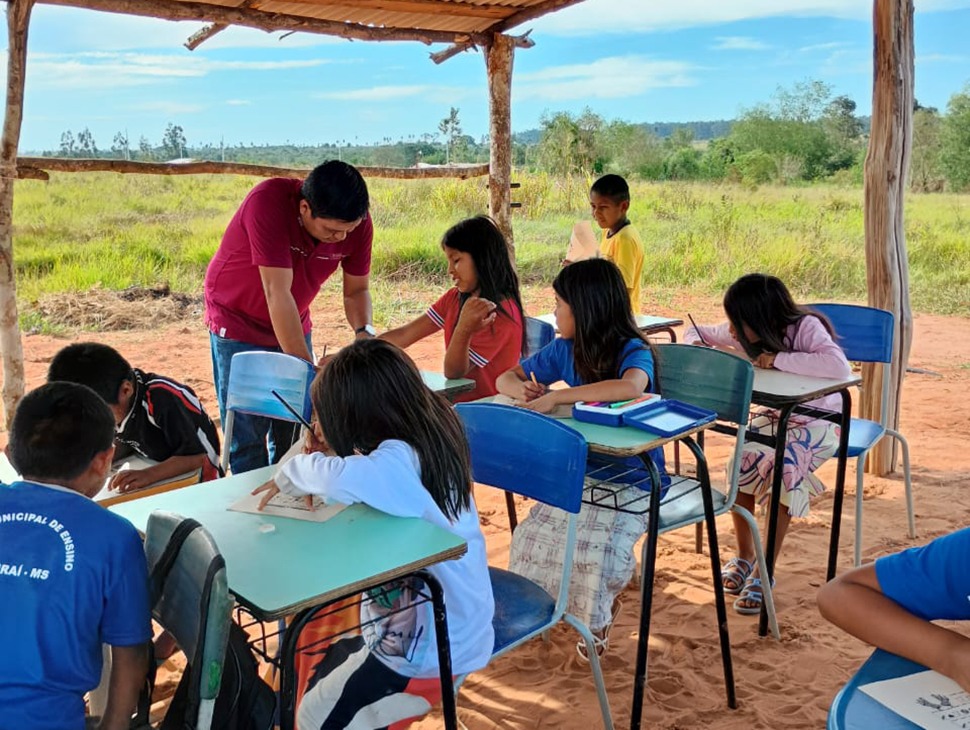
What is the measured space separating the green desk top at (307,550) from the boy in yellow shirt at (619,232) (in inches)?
134

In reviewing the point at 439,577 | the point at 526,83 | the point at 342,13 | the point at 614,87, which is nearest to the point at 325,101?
the point at 526,83

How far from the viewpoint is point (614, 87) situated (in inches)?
2746

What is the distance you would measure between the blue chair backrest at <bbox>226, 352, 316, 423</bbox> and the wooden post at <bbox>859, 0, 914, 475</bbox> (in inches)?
117

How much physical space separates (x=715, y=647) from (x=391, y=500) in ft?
5.52

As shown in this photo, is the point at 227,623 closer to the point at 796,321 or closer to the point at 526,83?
the point at 796,321

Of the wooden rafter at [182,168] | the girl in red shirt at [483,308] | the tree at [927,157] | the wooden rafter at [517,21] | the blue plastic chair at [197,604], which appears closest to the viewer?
the blue plastic chair at [197,604]

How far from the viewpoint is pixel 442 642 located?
1793 mm

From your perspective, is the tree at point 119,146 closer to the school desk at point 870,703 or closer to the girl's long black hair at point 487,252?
the girl's long black hair at point 487,252

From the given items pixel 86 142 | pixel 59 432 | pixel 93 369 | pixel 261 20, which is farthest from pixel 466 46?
pixel 86 142

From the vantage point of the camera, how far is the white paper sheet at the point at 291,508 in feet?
6.35

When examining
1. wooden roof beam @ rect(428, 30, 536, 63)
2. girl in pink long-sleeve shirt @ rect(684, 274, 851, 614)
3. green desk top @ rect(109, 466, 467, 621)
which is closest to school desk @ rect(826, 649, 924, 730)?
green desk top @ rect(109, 466, 467, 621)

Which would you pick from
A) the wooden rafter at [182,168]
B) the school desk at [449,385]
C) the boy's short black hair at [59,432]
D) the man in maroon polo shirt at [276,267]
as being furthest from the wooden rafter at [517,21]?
the boy's short black hair at [59,432]

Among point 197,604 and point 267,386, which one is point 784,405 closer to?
point 267,386

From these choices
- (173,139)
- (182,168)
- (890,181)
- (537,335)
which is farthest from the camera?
(173,139)
